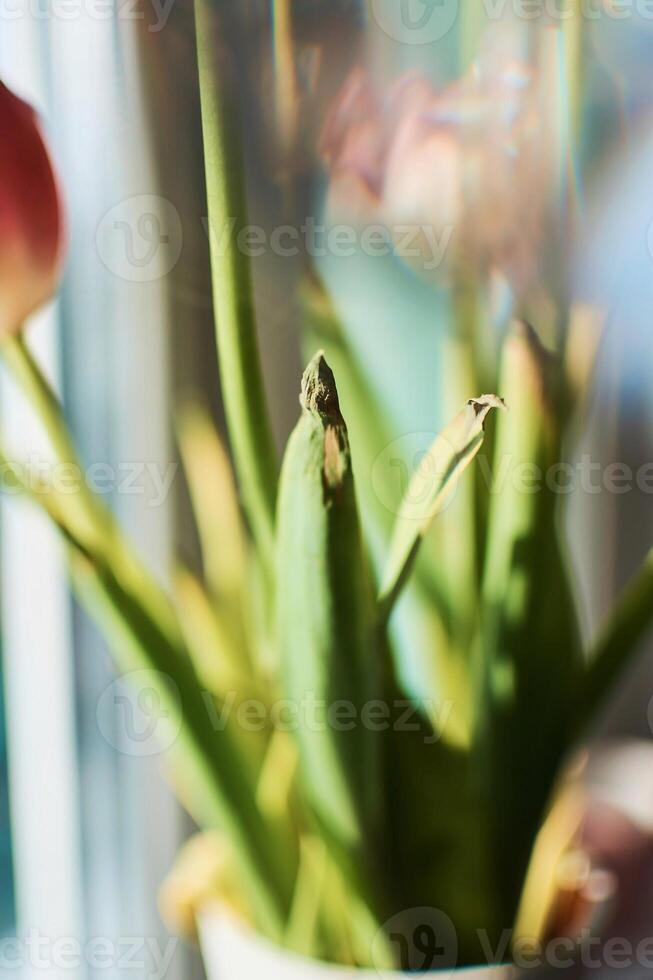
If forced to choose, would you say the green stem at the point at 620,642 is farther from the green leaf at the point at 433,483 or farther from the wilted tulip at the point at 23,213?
the wilted tulip at the point at 23,213

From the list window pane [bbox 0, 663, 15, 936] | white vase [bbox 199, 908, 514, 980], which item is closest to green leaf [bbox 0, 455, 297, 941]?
white vase [bbox 199, 908, 514, 980]

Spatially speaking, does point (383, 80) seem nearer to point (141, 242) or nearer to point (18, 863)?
point (141, 242)

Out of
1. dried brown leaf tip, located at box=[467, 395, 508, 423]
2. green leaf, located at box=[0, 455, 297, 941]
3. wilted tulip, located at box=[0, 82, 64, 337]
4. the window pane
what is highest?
wilted tulip, located at box=[0, 82, 64, 337]

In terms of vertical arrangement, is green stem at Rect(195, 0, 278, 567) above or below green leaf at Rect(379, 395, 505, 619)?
above

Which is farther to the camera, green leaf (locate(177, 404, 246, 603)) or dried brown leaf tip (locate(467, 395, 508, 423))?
green leaf (locate(177, 404, 246, 603))

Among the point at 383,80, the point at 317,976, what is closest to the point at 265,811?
the point at 317,976

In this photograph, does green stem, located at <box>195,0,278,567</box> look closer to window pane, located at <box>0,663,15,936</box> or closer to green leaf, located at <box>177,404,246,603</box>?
green leaf, located at <box>177,404,246,603</box>
